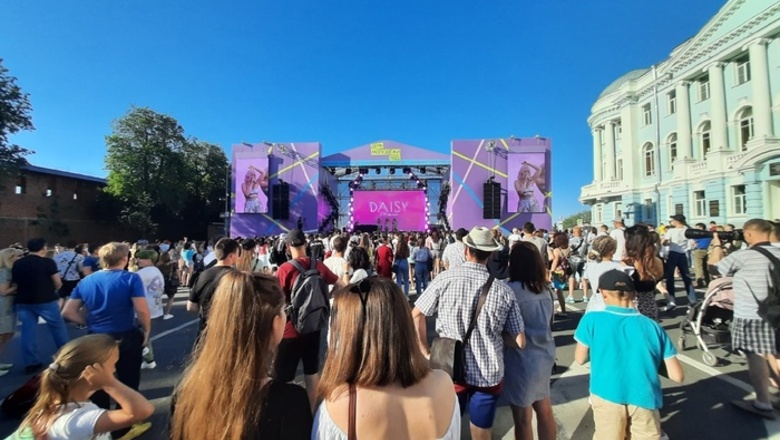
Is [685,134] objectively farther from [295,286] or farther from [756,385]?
[295,286]

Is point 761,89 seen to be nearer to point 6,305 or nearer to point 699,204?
point 699,204

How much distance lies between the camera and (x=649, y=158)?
85.2ft

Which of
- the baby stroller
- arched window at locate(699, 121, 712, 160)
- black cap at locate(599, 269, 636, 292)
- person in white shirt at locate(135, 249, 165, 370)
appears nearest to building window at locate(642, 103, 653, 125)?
arched window at locate(699, 121, 712, 160)

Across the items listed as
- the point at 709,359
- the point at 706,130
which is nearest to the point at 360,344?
the point at 709,359

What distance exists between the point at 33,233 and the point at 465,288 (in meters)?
34.1

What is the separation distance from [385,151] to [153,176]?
20.9m

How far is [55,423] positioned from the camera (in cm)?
153

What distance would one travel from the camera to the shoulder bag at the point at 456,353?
2180 mm

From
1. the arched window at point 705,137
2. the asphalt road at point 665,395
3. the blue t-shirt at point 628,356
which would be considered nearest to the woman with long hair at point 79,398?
the asphalt road at point 665,395

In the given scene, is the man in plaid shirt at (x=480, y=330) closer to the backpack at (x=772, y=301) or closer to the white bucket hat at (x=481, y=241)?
the white bucket hat at (x=481, y=241)

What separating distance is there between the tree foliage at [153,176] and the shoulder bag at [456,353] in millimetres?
32287

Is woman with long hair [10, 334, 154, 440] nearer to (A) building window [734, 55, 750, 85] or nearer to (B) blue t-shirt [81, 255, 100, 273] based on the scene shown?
(B) blue t-shirt [81, 255, 100, 273]

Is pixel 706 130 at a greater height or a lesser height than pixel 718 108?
lesser

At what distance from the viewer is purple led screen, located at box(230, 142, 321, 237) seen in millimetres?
22672
